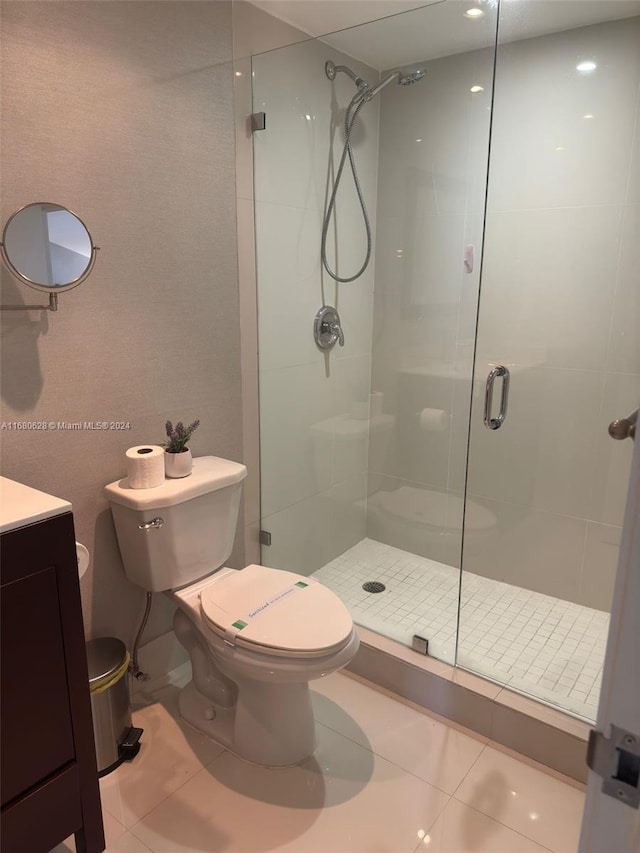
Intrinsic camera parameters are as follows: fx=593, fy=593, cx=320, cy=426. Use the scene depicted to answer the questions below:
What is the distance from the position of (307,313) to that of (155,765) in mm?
1674

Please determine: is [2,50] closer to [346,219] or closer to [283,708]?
[346,219]

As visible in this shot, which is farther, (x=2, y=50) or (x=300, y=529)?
(x=300, y=529)

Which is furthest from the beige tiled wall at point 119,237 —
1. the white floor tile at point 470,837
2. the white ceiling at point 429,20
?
the white floor tile at point 470,837

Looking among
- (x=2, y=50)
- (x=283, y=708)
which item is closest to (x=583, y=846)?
(x=283, y=708)

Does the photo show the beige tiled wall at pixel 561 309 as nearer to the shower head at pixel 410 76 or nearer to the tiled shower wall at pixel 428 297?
the tiled shower wall at pixel 428 297

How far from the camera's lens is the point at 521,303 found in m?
2.43

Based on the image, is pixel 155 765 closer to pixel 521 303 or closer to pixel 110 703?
pixel 110 703

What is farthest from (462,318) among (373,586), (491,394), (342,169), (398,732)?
(398,732)

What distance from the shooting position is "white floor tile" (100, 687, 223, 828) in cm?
161

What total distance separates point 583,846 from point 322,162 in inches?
91.5

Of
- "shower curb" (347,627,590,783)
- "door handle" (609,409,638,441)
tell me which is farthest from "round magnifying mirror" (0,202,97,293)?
"shower curb" (347,627,590,783)

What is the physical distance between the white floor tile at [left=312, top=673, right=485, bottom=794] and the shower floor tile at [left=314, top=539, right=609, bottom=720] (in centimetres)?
21

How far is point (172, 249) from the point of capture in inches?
74.2

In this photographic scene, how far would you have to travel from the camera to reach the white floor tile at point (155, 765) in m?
1.61
